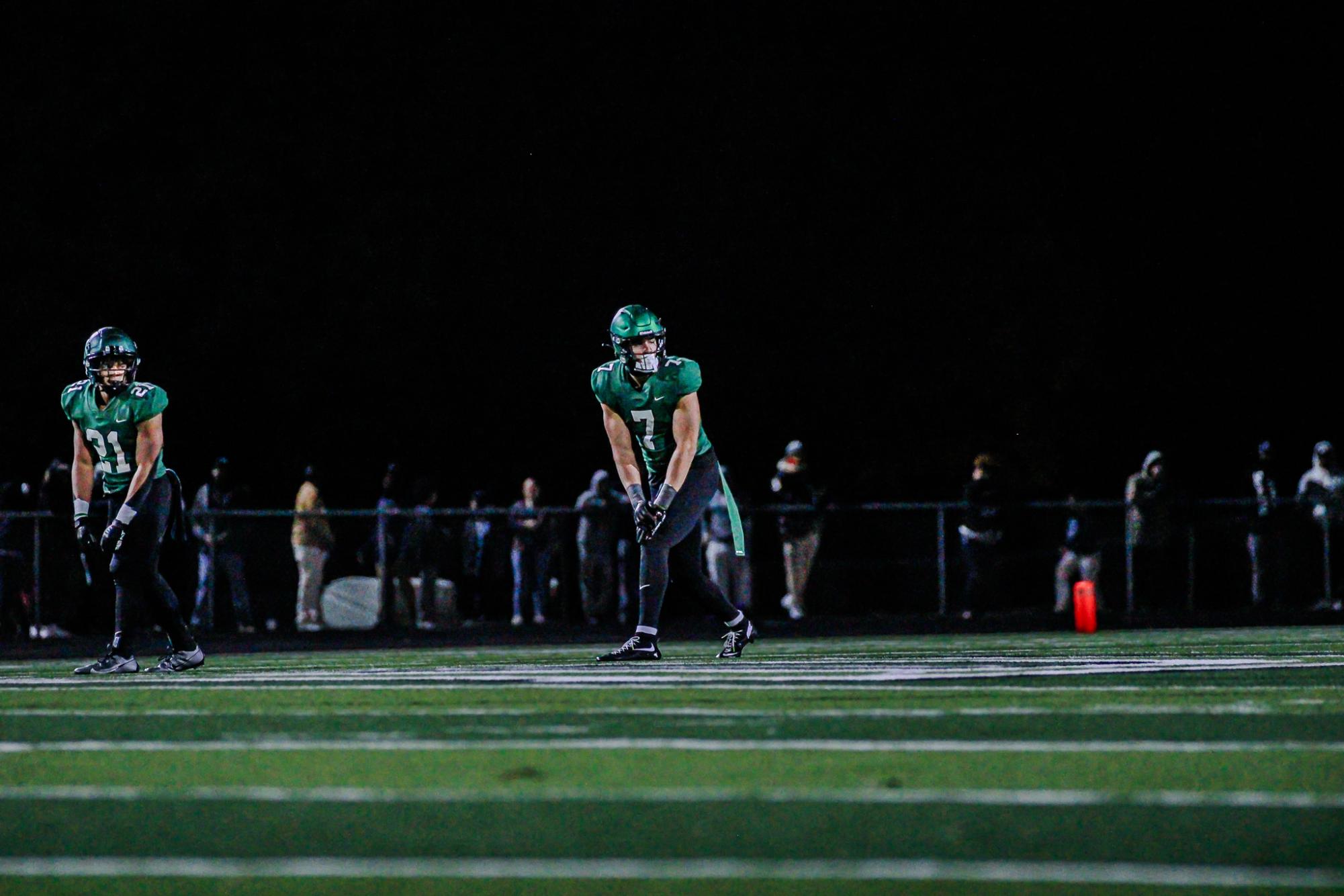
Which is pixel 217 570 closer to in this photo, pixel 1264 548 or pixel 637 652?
pixel 637 652

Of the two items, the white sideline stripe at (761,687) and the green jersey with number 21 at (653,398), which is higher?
the green jersey with number 21 at (653,398)

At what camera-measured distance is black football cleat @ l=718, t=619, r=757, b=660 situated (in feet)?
45.5

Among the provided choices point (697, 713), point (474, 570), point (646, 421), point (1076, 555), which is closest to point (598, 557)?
point (474, 570)

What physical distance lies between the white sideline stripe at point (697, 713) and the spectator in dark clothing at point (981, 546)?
566 inches

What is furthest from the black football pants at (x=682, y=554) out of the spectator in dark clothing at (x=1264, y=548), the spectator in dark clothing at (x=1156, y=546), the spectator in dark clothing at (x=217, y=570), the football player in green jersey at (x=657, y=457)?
the spectator in dark clothing at (x=1264, y=548)

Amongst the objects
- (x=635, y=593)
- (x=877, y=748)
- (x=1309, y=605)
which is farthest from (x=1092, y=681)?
(x=1309, y=605)

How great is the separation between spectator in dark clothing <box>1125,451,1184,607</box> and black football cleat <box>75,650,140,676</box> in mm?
12816

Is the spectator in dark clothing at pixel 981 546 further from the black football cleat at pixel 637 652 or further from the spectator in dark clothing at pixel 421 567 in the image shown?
the black football cleat at pixel 637 652

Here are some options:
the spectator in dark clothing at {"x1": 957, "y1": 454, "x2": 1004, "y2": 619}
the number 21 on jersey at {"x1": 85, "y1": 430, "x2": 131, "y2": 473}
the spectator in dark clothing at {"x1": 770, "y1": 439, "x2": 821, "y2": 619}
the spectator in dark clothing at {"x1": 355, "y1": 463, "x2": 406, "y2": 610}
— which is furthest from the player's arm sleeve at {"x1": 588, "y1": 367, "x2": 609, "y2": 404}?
the spectator in dark clothing at {"x1": 957, "y1": 454, "x2": 1004, "y2": 619}

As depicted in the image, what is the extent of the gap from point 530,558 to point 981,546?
4546 mm

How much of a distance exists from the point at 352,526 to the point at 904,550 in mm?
5617

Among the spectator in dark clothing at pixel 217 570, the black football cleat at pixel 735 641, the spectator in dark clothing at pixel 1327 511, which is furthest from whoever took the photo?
the spectator in dark clothing at pixel 1327 511

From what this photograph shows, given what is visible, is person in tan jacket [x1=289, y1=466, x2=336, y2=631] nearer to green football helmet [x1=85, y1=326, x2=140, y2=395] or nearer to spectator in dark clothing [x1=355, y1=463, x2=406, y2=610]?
spectator in dark clothing [x1=355, y1=463, x2=406, y2=610]

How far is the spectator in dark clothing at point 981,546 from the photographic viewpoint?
76.1 feet
